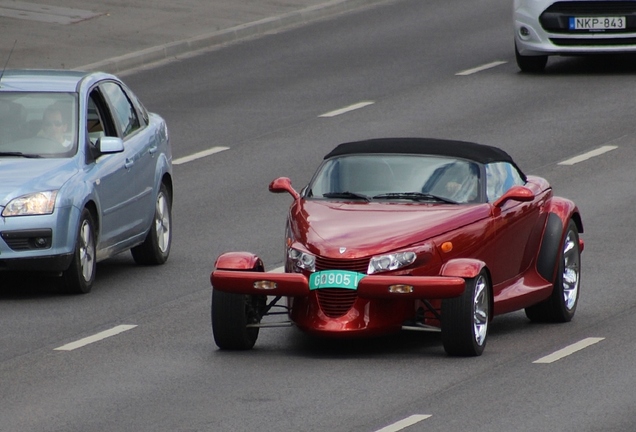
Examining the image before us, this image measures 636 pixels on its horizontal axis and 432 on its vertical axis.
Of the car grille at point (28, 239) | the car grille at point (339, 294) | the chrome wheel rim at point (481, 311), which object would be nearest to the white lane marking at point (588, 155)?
the car grille at point (28, 239)

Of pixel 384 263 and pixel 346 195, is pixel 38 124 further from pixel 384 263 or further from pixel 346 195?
pixel 384 263

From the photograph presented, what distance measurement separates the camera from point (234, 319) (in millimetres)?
11930

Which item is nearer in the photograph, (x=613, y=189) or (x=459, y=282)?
(x=459, y=282)

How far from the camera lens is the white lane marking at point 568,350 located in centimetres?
1171

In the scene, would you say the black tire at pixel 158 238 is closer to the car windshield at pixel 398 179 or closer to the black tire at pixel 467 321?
the car windshield at pixel 398 179

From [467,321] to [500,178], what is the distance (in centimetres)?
185

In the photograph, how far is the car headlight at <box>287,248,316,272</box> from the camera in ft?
38.5

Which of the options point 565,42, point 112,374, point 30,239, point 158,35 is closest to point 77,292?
point 30,239

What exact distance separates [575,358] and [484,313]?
2.15 feet

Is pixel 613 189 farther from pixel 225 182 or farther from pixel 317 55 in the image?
pixel 317 55

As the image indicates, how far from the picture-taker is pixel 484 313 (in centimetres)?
1195

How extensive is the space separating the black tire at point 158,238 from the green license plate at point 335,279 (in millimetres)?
4193

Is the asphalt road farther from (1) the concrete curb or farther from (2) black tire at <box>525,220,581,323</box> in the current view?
(1) the concrete curb

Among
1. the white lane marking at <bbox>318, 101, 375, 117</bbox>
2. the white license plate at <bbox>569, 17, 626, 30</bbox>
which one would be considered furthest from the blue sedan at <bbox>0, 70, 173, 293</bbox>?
the white license plate at <bbox>569, 17, 626, 30</bbox>
